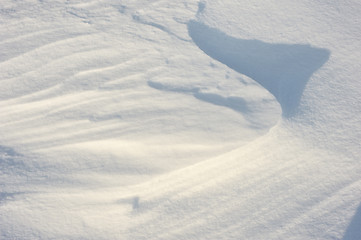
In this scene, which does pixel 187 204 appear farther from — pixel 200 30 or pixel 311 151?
pixel 200 30

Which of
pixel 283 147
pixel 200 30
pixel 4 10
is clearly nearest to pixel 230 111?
pixel 283 147

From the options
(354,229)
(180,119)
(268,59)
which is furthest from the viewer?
(268,59)

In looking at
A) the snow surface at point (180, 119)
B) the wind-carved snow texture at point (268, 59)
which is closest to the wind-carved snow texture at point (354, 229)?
the snow surface at point (180, 119)

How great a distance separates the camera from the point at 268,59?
166cm

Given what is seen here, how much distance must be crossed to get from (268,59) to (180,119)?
57 centimetres

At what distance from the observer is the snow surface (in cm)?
129

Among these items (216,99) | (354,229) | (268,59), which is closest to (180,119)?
(216,99)

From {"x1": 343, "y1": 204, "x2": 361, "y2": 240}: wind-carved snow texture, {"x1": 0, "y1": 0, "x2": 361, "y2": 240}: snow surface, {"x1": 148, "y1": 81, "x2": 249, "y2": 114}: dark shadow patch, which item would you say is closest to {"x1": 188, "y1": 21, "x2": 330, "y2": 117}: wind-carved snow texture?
{"x1": 0, "y1": 0, "x2": 361, "y2": 240}: snow surface

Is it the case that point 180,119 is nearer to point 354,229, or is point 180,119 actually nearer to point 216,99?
point 216,99

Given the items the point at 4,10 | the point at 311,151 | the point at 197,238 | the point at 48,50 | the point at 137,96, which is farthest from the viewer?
the point at 4,10

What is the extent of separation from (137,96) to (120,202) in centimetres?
50

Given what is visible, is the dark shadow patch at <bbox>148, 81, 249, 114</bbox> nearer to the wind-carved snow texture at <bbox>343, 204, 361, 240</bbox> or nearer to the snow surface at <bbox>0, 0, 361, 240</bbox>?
the snow surface at <bbox>0, 0, 361, 240</bbox>

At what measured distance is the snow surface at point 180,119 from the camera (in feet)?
4.22

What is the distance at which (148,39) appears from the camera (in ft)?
5.59
